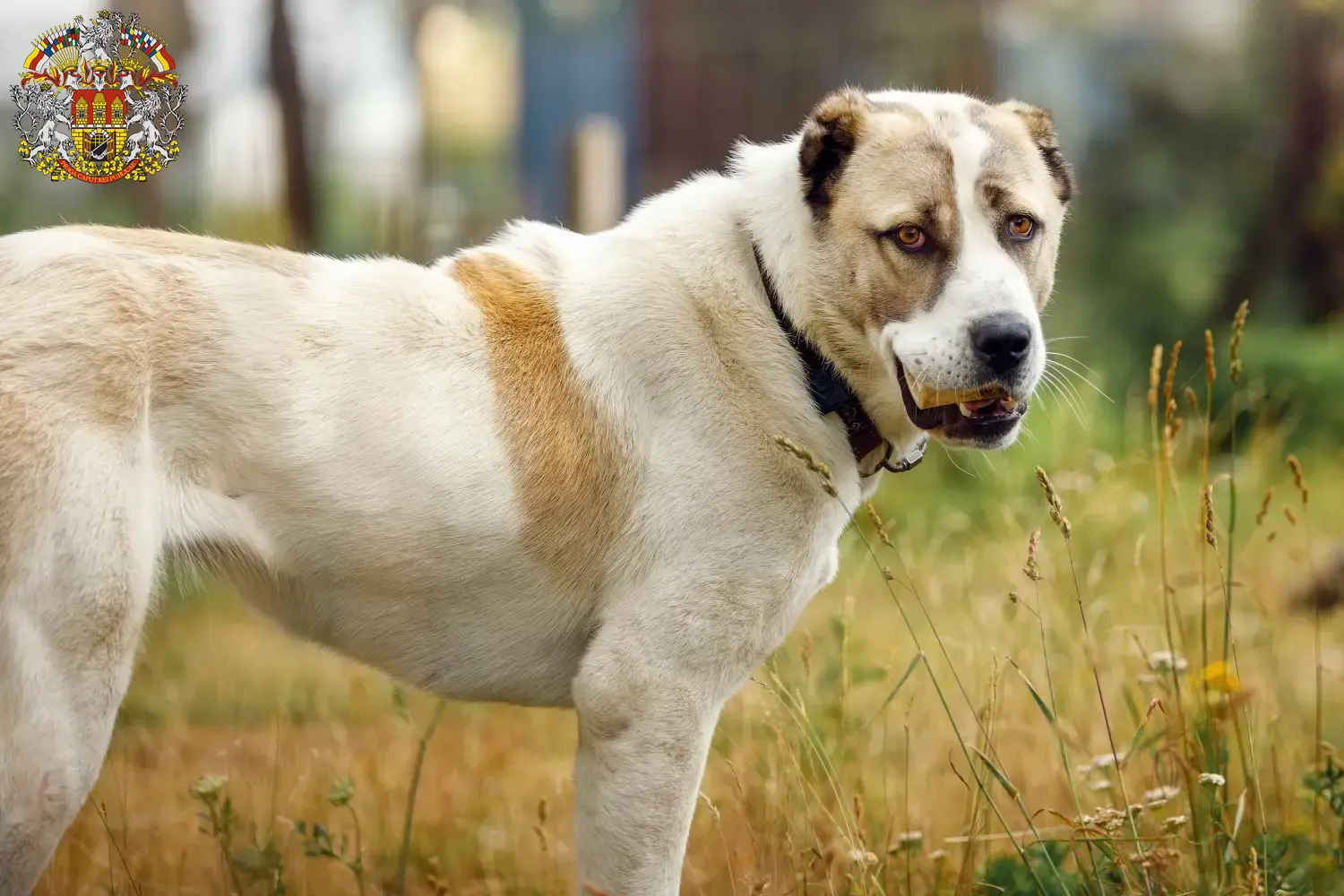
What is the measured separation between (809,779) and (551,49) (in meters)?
13.5

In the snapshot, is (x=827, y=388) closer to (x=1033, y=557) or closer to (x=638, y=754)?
(x=1033, y=557)

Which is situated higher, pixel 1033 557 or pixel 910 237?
pixel 910 237

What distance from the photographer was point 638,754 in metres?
2.52

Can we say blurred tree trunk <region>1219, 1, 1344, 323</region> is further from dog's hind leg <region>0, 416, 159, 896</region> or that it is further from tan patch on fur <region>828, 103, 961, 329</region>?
dog's hind leg <region>0, 416, 159, 896</region>

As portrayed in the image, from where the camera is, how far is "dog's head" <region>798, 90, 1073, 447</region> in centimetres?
246

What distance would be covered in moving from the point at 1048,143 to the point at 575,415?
1.31m

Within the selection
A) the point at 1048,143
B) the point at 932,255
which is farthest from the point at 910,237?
the point at 1048,143

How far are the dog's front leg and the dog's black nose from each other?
2.92ft

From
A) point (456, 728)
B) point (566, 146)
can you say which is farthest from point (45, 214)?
point (456, 728)

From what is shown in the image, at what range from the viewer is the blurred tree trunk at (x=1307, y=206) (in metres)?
9.60

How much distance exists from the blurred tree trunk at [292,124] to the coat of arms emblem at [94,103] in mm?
4095

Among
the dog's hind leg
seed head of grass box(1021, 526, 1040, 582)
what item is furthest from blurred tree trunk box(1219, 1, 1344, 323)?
the dog's hind leg

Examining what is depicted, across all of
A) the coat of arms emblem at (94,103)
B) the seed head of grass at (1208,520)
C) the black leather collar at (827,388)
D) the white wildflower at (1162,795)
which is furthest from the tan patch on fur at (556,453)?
the coat of arms emblem at (94,103)

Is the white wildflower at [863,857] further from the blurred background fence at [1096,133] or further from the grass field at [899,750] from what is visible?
the blurred background fence at [1096,133]
